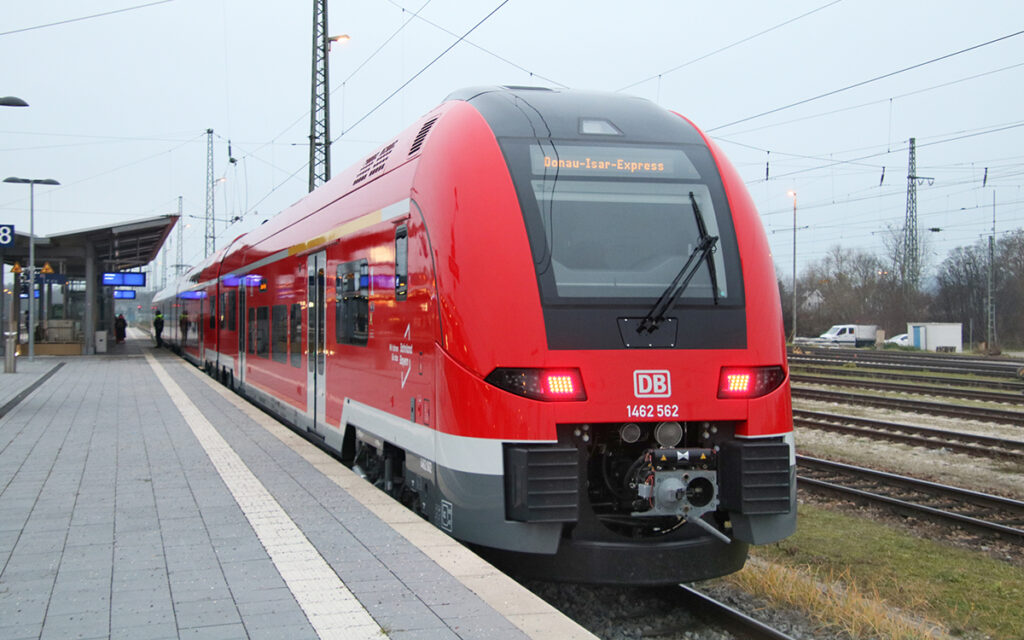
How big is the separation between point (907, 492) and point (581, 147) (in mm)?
6313

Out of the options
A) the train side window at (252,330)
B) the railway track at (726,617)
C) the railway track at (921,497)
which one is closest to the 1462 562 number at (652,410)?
the railway track at (726,617)

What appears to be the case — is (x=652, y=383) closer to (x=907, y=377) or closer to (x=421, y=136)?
(x=421, y=136)

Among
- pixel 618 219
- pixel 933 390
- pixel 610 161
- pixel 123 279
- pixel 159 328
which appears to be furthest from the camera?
pixel 159 328

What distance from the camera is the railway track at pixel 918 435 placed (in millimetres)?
12359

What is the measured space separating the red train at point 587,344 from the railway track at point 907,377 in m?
18.6

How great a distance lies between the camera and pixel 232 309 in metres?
17.1

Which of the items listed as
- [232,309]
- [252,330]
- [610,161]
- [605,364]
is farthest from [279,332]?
[605,364]

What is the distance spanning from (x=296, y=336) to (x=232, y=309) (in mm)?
6831

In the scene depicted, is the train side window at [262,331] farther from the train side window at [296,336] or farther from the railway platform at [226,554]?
the railway platform at [226,554]

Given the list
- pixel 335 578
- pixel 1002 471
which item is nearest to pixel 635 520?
pixel 335 578

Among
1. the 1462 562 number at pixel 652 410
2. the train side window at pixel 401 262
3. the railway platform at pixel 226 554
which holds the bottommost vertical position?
the railway platform at pixel 226 554

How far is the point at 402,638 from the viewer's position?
3.95 metres

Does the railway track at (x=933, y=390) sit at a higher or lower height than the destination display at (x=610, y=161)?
lower

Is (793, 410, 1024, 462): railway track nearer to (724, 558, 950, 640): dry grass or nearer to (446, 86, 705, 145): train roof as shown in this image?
(724, 558, 950, 640): dry grass
